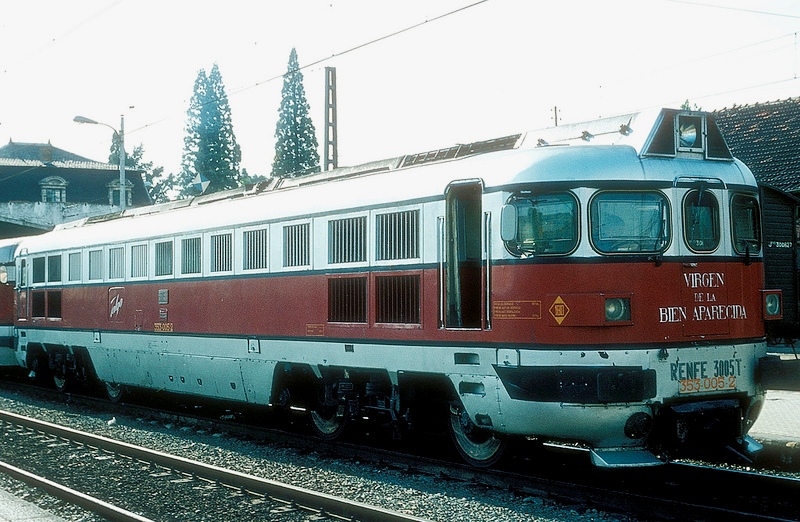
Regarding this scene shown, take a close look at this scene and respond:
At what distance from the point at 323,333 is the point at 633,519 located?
474 cm

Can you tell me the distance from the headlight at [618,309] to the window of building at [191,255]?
23.6ft

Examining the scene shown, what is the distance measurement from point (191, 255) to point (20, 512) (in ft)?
19.7

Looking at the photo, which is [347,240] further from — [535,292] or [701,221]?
[701,221]

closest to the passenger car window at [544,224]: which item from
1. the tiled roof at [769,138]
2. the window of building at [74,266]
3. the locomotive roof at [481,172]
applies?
the locomotive roof at [481,172]

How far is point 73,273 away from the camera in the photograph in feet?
59.9

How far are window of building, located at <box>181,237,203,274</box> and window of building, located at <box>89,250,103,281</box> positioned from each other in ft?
11.3

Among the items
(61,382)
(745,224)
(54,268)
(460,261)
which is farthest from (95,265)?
(745,224)

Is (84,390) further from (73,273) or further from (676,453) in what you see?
(676,453)

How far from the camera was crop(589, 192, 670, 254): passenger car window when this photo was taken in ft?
28.6

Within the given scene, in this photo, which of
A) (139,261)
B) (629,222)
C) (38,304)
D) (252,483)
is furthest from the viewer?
(38,304)

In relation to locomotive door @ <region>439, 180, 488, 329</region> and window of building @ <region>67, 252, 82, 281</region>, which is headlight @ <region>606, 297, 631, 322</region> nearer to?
locomotive door @ <region>439, 180, 488, 329</region>

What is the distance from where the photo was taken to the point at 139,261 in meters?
15.8

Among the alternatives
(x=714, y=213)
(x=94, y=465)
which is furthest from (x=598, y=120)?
(x=94, y=465)

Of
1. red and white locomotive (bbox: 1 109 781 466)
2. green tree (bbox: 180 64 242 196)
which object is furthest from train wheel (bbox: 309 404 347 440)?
green tree (bbox: 180 64 242 196)
